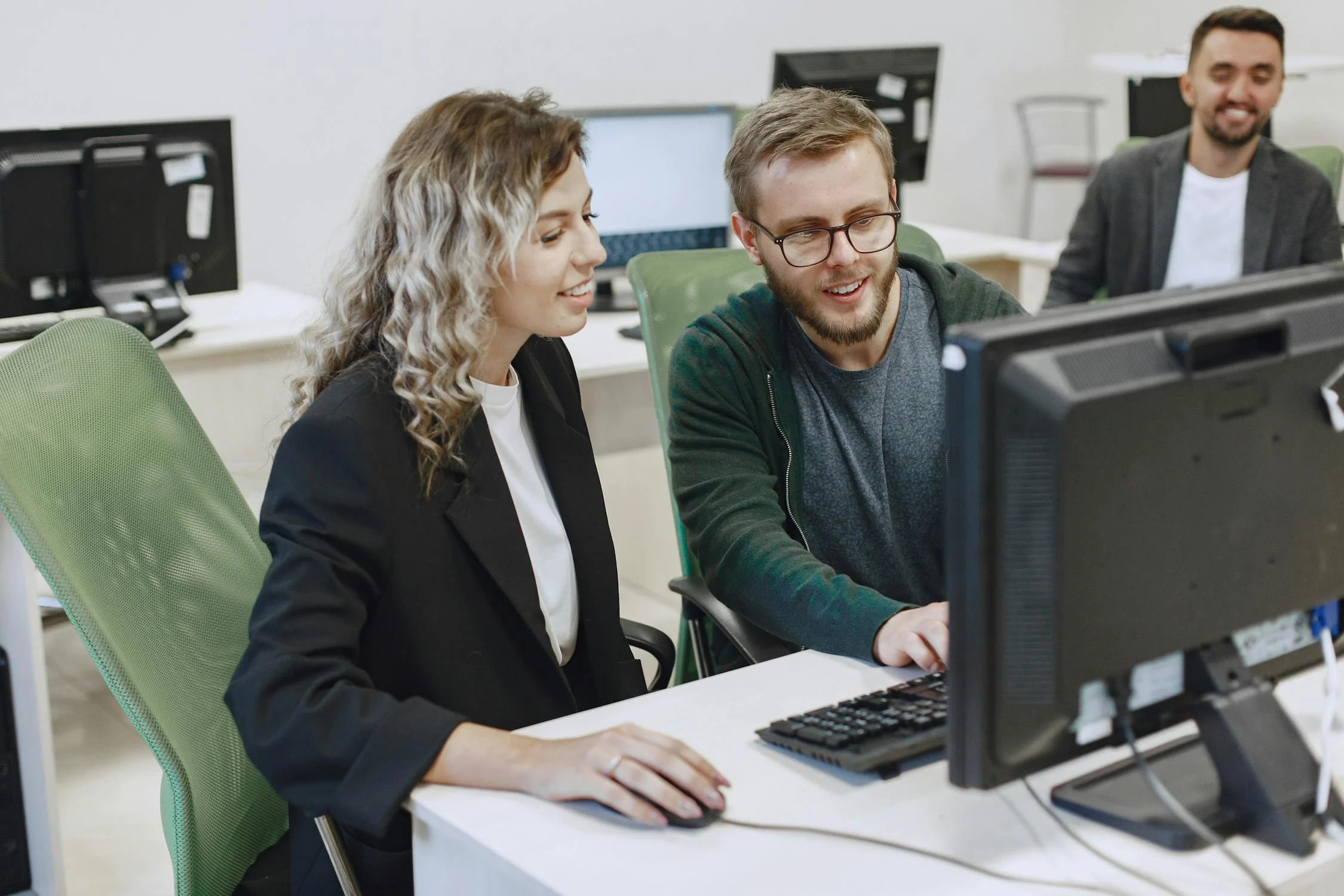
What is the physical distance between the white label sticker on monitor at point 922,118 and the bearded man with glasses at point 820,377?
7.05ft

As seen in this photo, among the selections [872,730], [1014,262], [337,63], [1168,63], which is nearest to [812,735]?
[872,730]

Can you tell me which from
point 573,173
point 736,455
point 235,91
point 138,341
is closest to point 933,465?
point 736,455

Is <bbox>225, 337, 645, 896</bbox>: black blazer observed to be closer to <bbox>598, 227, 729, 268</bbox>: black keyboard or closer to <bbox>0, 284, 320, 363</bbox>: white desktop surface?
<bbox>0, 284, 320, 363</bbox>: white desktop surface

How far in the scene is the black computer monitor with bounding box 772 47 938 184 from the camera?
3.51 m

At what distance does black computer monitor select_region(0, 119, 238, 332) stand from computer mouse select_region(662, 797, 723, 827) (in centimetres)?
218

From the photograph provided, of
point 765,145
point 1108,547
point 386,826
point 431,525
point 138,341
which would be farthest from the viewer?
point 765,145

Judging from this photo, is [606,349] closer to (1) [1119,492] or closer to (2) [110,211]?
(2) [110,211]

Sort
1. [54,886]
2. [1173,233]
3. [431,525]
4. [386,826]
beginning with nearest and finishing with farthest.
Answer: [386,826] < [431,525] < [54,886] < [1173,233]

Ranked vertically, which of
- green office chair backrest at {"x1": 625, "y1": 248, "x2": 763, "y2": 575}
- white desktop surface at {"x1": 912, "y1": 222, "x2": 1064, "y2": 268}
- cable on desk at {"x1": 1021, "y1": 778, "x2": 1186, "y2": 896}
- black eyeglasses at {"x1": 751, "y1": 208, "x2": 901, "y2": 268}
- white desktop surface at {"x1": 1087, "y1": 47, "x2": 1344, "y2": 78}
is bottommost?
cable on desk at {"x1": 1021, "y1": 778, "x2": 1186, "y2": 896}

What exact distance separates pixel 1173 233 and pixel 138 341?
2.54m

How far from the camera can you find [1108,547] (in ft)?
3.12

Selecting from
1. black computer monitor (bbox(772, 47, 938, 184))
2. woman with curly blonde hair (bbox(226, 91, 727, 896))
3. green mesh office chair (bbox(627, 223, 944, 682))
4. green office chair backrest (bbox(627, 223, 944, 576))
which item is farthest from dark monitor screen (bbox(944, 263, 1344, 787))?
black computer monitor (bbox(772, 47, 938, 184))

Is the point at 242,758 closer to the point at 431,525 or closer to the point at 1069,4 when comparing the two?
the point at 431,525

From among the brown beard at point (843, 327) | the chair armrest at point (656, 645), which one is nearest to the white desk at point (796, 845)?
the chair armrest at point (656, 645)
